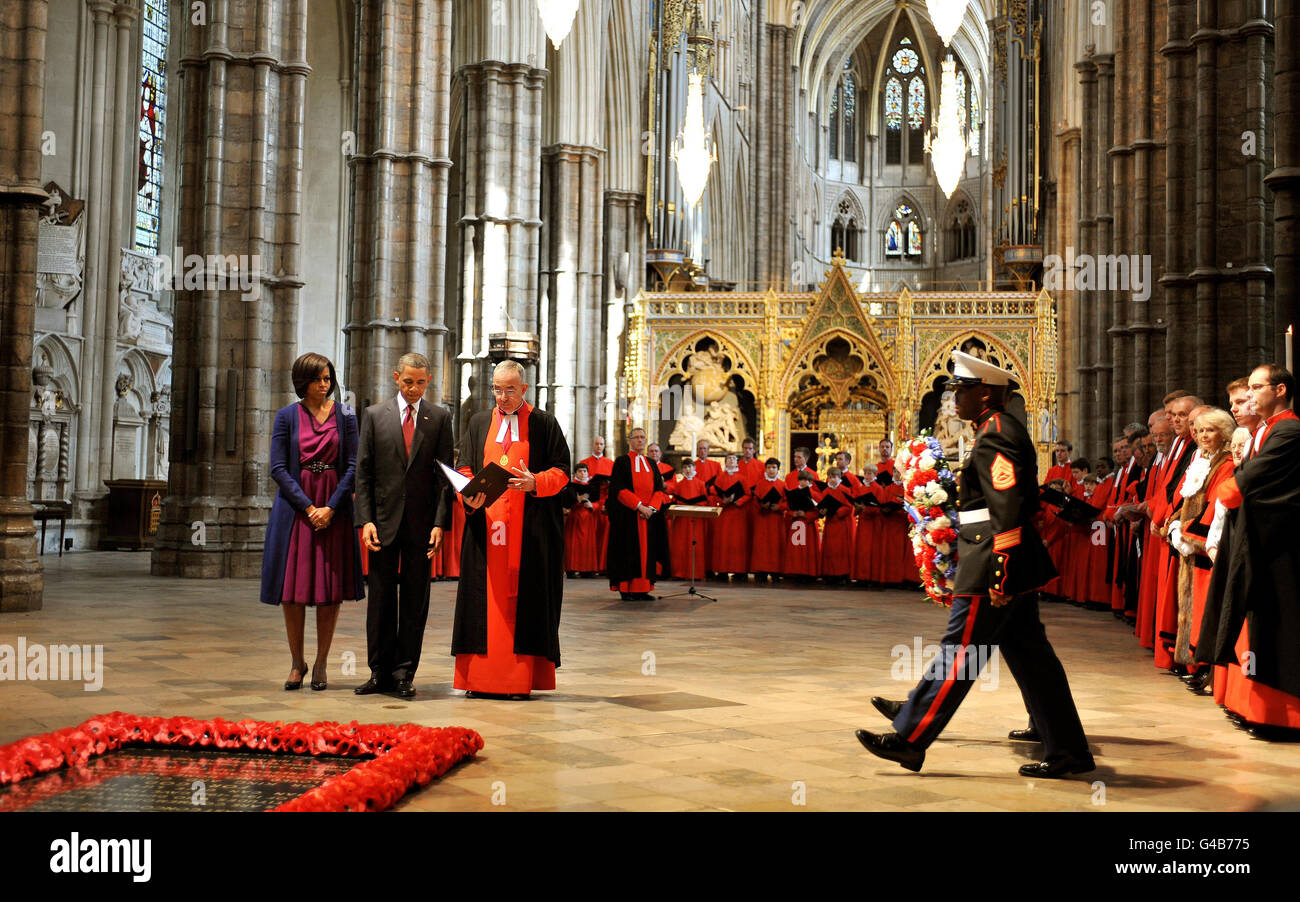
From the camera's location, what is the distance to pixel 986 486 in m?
5.29

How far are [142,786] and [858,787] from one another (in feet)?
8.69

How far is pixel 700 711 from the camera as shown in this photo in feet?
22.0

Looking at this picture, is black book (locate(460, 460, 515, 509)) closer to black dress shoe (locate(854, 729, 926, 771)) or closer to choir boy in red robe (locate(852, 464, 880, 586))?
black dress shoe (locate(854, 729, 926, 771))

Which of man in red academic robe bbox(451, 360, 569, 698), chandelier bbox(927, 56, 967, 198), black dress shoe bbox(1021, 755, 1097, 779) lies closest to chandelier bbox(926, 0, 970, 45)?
man in red academic robe bbox(451, 360, 569, 698)

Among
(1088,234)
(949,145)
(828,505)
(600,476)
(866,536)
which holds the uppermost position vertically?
(949,145)

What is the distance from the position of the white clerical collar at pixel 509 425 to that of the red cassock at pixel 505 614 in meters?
0.21

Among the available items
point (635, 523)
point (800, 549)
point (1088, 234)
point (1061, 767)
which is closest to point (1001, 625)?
point (1061, 767)

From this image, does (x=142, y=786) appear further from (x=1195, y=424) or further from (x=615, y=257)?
(x=615, y=257)

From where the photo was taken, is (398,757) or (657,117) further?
(657,117)

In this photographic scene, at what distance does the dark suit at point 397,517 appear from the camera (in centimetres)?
723

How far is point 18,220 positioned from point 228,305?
412 centimetres

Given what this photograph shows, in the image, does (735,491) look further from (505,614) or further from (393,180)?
(505,614)

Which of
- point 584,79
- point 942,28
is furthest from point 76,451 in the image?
point 942,28
